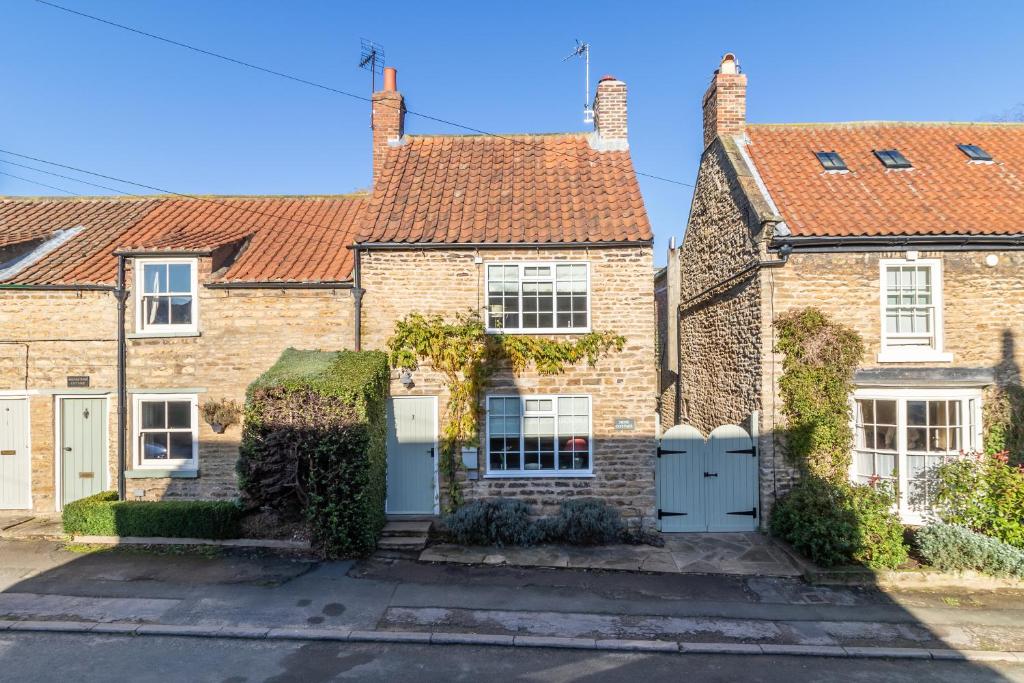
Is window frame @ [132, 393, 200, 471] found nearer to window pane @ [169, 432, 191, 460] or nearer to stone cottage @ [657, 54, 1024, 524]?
window pane @ [169, 432, 191, 460]

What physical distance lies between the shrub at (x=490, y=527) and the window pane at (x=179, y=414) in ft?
19.3

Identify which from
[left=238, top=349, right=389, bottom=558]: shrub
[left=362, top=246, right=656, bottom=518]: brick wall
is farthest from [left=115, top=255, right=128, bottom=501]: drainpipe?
[left=362, top=246, right=656, bottom=518]: brick wall

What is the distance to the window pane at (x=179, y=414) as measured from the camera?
12.0m

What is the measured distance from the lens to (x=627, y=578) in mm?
9406

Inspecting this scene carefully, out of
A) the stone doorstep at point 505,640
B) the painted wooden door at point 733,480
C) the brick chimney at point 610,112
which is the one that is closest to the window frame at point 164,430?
the stone doorstep at point 505,640

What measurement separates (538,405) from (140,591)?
279 inches

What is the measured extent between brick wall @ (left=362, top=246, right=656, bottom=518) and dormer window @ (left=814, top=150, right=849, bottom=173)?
547 centimetres

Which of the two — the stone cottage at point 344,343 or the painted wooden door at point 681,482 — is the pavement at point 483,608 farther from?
the stone cottage at point 344,343

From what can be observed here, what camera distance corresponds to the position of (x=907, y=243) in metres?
11.1

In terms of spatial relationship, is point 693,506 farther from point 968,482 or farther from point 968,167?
point 968,167

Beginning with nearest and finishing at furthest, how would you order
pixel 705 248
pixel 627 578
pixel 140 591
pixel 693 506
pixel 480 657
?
pixel 480 657 → pixel 140 591 → pixel 627 578 → pixel 693 506 → pixel 705 248

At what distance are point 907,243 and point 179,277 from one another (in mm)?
14487

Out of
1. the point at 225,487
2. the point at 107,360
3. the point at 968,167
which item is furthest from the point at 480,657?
the point at 968,167

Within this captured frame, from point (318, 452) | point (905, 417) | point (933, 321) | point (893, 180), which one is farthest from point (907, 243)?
point (318, 452)
